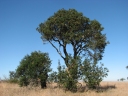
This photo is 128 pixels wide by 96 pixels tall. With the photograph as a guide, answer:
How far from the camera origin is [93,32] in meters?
30.0

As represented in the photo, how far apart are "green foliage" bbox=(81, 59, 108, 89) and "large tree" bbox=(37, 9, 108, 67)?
5.89 meters

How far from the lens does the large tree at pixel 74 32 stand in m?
28.5

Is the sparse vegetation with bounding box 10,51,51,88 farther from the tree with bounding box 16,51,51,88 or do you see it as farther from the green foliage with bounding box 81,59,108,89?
the green foliage with bounding box 81,59,108,89

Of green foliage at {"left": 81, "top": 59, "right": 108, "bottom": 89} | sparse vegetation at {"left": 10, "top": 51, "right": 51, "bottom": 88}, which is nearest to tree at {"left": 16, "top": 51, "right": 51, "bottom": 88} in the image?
sparse vegetation at {"left": 10, "top": 51, "right": 51, "bottom": 88}

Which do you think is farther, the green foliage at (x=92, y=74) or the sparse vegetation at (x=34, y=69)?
the sparse vegetation at (x=34, y=69)

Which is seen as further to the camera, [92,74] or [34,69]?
[34,69]

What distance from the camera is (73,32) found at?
2858cm

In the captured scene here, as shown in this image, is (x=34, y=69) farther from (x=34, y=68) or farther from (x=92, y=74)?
(x=92, y=74)

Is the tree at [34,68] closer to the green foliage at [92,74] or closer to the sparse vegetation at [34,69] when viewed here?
the sparse vegetation at [34,69]

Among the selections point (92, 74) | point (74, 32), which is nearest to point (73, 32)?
point (74, 32)

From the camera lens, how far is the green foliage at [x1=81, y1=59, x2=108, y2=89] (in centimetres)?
2230

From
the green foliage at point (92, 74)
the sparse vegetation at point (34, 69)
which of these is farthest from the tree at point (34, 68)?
the green foliage at point (92, 74)

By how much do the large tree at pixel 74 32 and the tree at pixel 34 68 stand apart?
2500 mm

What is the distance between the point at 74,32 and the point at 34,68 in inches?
300
